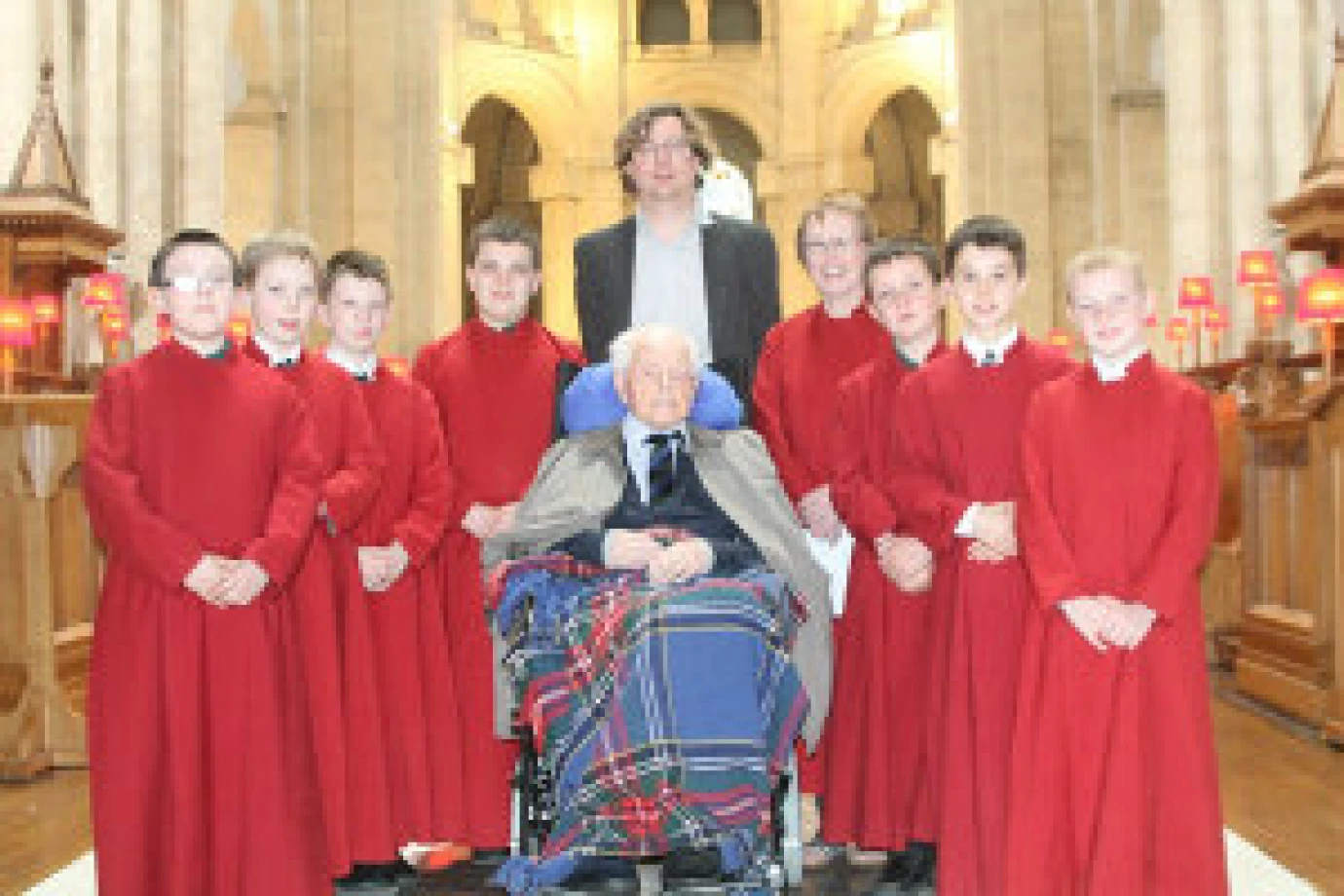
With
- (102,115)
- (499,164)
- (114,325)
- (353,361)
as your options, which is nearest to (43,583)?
(353,361)

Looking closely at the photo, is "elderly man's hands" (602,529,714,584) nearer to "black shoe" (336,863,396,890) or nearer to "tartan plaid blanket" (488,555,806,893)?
"tartan plaid blanket" (488,555,806,893)

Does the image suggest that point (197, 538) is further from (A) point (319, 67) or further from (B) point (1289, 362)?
(A) point (319, 67)

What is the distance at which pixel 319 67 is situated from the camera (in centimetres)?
2083

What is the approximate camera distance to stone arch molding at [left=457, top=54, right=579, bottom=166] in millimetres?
27531

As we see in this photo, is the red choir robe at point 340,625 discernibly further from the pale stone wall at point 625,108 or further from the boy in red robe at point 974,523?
the pale stone wall at point 625,108

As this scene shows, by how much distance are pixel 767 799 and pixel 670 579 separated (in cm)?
66

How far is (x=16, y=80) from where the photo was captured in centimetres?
1241

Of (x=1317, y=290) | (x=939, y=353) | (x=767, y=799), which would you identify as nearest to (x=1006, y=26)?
(x=1317, y=290)

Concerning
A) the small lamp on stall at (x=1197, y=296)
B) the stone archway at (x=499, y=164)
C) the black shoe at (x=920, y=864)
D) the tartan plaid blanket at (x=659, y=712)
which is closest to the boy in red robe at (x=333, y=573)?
the tartan plaid blanket at (x=659, y=712)

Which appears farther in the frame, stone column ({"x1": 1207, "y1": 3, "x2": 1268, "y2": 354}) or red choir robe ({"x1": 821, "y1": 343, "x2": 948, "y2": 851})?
stone column ({"x1": 1207, "y1": 3, "x2": 1268, "y2": 354})

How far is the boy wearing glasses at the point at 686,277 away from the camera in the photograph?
548cm

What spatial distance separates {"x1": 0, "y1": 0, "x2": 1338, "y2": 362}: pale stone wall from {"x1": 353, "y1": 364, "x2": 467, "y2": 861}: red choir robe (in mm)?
8481

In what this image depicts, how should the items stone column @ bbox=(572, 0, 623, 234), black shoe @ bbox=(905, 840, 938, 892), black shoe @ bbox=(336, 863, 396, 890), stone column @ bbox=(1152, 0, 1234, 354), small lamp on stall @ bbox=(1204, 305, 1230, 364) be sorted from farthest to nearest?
1. stone column @ bbox=(572, 0, 623, 234)
2. stone column @ bbox=(1152, 0, 1234, 354)
3. small lamp on stall @ bbox=(1204, 305, 1230, 364)
4. black shoe @ bbox=(336, 863, 396, 890)
5. black shoe @ bbox=(905, 840, 938, 892)

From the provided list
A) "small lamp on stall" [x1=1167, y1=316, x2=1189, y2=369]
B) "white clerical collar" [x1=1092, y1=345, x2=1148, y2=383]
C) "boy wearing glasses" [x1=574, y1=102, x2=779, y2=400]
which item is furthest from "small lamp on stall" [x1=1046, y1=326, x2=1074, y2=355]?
"white clerical collar" [x1=1092, y1=345, x2=1148, y2=383]
